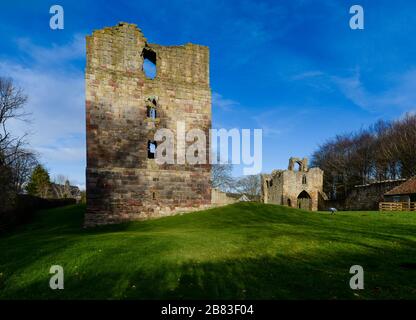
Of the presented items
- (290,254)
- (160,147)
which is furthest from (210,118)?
(290,254)

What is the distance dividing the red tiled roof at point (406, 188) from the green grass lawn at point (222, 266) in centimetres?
2165

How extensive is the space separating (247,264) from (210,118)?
15.4m

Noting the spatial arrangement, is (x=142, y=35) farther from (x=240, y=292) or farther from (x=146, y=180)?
(x=240, y=292)

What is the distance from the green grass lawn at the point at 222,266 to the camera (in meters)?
6.66

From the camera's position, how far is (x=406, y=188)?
3294cm

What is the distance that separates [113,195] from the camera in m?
19.4

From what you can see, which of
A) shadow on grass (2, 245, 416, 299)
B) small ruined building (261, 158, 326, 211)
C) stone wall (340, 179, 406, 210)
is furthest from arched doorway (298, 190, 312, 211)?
shadow on grass (2, 245, 416, 299)

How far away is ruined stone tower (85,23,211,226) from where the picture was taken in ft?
63.8

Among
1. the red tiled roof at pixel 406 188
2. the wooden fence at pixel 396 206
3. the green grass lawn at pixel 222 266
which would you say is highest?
the red tiled roof at pixel 406 188

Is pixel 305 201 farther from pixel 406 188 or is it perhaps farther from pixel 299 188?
pixel 406 188

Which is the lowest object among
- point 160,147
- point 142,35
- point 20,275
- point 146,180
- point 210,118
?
point 20,275

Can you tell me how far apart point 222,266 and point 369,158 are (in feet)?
173

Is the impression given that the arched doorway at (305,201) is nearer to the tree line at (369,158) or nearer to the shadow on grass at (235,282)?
the tree line at (369,158)

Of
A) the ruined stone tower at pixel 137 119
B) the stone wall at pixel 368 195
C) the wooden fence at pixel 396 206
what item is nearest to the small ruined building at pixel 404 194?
the wooden fence at pixel 396 206
